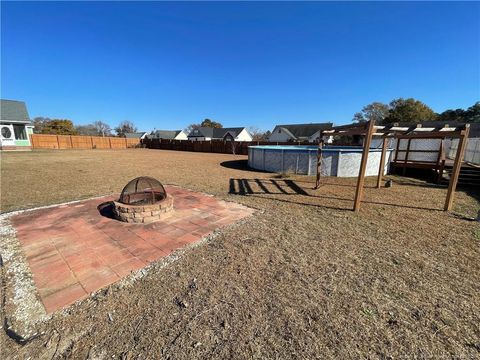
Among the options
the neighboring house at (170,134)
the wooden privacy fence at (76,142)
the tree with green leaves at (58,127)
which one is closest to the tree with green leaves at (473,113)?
the wooden privacy fence at (76,142)

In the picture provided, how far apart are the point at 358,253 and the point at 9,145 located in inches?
1166

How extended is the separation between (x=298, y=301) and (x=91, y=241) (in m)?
3.14

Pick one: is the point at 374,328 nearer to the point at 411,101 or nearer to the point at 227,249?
the point at 227,249

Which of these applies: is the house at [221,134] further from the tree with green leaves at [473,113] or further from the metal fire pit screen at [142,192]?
the metal fire pit screen at [142,192]

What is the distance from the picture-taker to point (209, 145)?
27359 mm

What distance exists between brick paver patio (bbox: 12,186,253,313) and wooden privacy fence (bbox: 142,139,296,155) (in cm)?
1891

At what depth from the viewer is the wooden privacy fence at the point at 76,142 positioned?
26.5 meters

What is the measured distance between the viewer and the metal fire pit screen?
445 cm

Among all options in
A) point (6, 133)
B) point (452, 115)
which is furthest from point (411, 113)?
point (6, 133)

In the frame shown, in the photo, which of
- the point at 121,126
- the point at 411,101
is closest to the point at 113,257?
the point at 411,101

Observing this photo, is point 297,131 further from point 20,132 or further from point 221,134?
point 20,132

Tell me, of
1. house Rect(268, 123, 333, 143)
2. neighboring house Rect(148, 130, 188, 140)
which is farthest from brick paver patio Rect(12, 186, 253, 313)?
neighboring house Rect(148, 130, 188, 140)

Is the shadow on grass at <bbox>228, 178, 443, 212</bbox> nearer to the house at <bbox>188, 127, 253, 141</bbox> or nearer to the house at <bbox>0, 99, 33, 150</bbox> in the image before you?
the house at <bbox>0, 99, 33, 150</bbox>

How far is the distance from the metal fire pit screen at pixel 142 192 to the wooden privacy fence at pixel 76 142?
30460 mm
